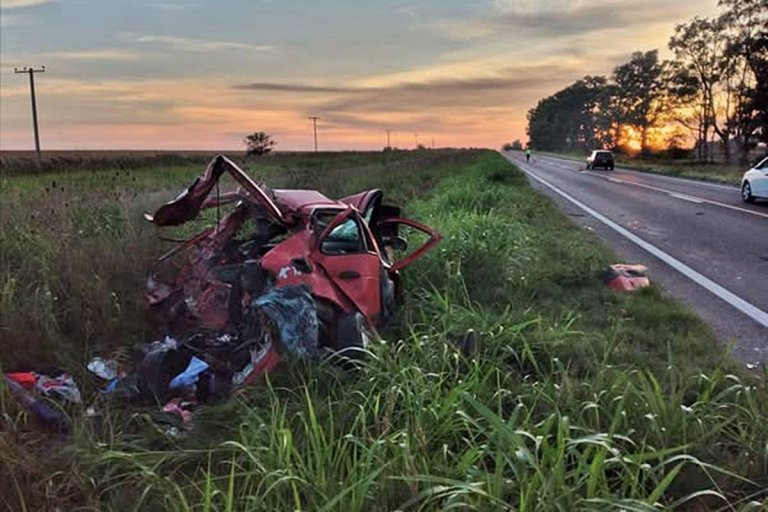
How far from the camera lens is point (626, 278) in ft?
22.1

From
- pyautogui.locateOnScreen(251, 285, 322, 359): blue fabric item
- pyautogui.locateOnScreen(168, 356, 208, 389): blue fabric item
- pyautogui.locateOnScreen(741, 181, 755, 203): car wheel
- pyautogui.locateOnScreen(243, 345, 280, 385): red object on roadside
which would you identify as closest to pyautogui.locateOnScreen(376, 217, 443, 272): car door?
pyautogui.locateOnScreen(251, 285, 322, 359): blue fabric item

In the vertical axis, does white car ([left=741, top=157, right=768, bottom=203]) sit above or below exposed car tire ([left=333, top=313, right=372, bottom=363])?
above

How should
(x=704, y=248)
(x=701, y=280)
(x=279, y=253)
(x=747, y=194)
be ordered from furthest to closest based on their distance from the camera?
(x=747, y=194), (x=704, y=248), (x=701, y=280), (x=279, y=253)

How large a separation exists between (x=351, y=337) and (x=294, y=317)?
17.7 inches

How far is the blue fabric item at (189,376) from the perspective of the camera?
4004mm

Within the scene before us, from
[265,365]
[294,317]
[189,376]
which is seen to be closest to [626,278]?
[294,317]

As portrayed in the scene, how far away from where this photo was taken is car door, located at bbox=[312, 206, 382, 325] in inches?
173

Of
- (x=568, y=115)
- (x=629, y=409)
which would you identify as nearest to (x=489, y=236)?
(x=629, y=409)

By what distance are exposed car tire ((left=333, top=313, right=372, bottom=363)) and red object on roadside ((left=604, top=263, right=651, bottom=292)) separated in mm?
3364

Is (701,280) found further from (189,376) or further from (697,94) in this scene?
(697,94)

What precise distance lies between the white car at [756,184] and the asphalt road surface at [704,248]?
351mm

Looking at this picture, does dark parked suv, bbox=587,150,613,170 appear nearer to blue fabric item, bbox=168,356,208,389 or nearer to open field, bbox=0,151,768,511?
open field, bbox=0,151,768,511

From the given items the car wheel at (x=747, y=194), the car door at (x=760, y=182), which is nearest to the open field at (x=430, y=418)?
the car door at (x=760, y=182)

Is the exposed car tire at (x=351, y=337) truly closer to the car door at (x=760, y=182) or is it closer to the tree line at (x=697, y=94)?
the car door at (x=760, y=182)
